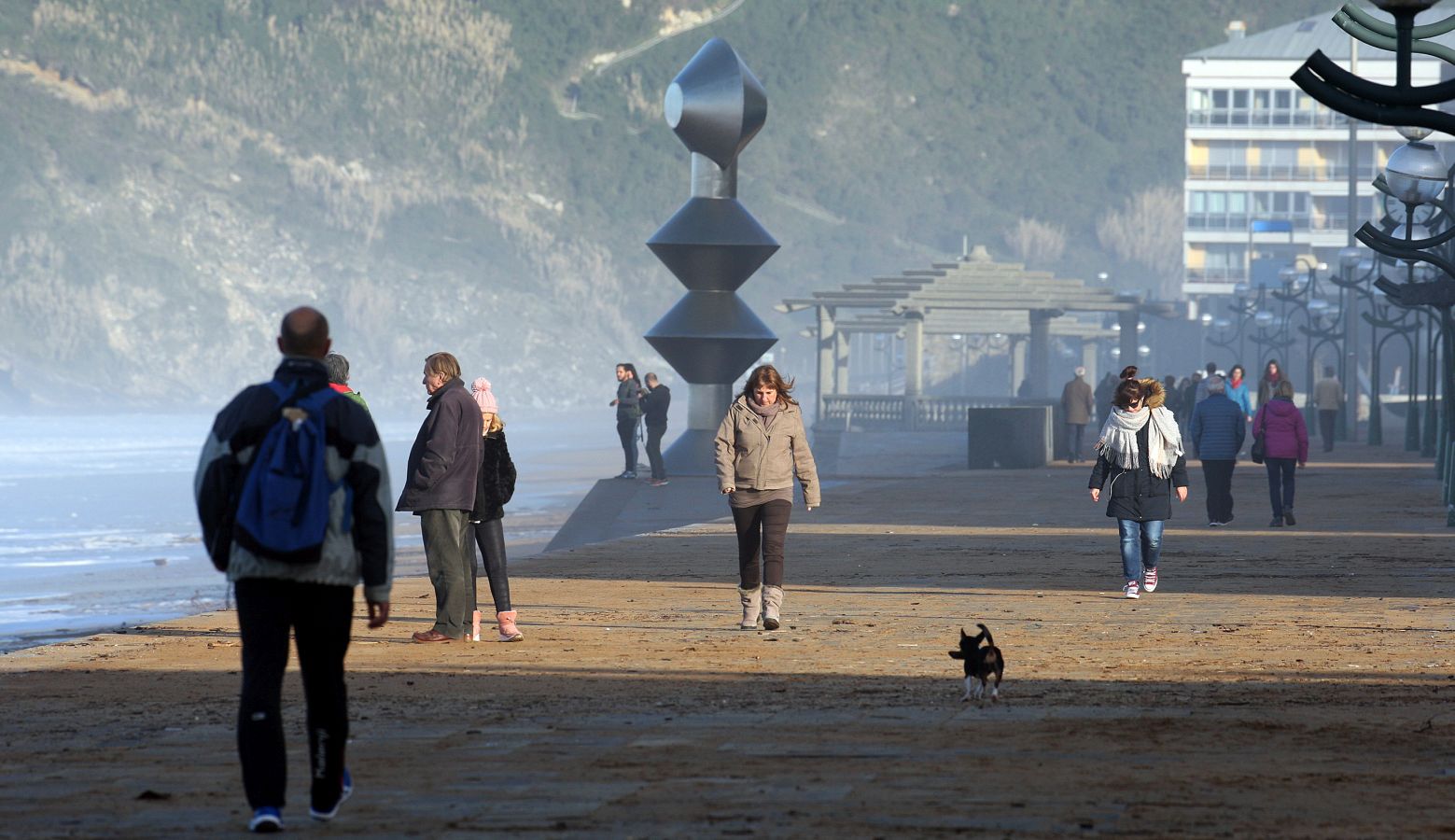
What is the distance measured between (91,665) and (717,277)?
17.4 m

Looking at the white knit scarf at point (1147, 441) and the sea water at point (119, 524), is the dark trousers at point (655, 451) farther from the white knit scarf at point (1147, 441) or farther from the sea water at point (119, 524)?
the white knit scarf at point (1147, 441)

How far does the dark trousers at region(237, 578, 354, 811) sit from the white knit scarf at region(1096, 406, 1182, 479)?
843 cm

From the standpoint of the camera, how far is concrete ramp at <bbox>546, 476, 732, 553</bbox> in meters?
23.9

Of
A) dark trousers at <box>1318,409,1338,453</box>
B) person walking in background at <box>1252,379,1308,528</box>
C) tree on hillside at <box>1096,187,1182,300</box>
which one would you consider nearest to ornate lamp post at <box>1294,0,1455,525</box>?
person walking in background at <box>1252,379,1308,528</box>

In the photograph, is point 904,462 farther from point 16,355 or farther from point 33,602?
point 16,355

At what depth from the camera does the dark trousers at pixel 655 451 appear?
27.4 m

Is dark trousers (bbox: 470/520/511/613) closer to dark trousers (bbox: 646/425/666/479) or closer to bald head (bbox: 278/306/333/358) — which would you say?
bald head (bbox: 278/306/333/358)

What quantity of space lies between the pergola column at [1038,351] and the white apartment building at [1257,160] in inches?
2100

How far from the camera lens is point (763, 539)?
1223 centimetres

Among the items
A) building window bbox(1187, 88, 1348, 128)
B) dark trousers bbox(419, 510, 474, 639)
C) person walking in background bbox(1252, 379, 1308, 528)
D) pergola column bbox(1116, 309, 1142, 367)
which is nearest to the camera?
dark trousers bbox(419, 510, 474, 639)

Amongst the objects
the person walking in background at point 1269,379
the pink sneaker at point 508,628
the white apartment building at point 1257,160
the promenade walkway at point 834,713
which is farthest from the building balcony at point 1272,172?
the pink sneaker at point 508,628

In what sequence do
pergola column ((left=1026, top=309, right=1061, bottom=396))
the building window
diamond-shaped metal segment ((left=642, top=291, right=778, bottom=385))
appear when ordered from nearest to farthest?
diamond-shaped metal segment ((left=642, top=291, right=778, bottom=385)) → pergola column ((left=1026, top=309, right=1061, bottom=396)) → the building window

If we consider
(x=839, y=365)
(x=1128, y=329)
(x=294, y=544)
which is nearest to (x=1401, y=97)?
(x=294, y=544)

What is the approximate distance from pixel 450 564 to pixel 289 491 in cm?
516
